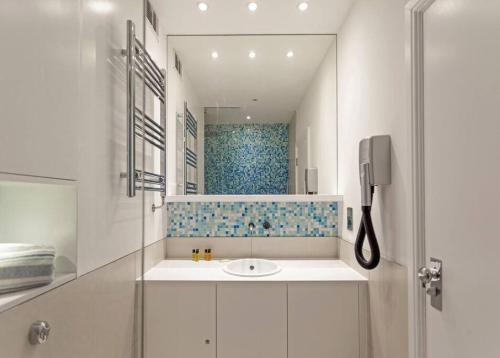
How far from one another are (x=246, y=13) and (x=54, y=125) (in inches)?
62.8

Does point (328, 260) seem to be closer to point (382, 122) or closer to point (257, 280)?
point (257, 280)

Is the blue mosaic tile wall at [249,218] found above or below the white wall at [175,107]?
below

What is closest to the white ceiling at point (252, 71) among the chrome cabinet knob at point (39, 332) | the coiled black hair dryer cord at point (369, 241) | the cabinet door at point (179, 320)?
the coiled black hair dryer cord at point (369, 241)

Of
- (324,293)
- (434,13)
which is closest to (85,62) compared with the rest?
(434,13)

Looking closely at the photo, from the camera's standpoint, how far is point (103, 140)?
58.7 inches

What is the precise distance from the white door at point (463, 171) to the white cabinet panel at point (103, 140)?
1267 mm

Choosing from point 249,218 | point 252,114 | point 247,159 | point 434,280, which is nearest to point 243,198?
point 249,218

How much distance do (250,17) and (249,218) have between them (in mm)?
1362

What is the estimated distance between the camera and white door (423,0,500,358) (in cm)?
95

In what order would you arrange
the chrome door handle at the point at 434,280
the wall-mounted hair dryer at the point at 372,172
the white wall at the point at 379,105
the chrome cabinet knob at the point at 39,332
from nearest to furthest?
1. the chrome cabinet knob at the point at 39,332
2. the chrome door handle at the point at 434,280
3. the white wall at the point at 379,105
4. the wall-mounted hair dryer at the point at 372,172

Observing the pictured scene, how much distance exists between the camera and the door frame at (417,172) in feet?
4.35

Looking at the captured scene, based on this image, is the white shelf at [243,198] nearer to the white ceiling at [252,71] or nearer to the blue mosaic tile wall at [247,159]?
the blue mosaic tile wall at [247,159]

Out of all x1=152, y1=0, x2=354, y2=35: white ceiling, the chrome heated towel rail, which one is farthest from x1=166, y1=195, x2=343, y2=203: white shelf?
x1=152, y1=0, x2=354, y2=35: white ceiling

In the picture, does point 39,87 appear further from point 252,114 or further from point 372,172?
point 252,114
